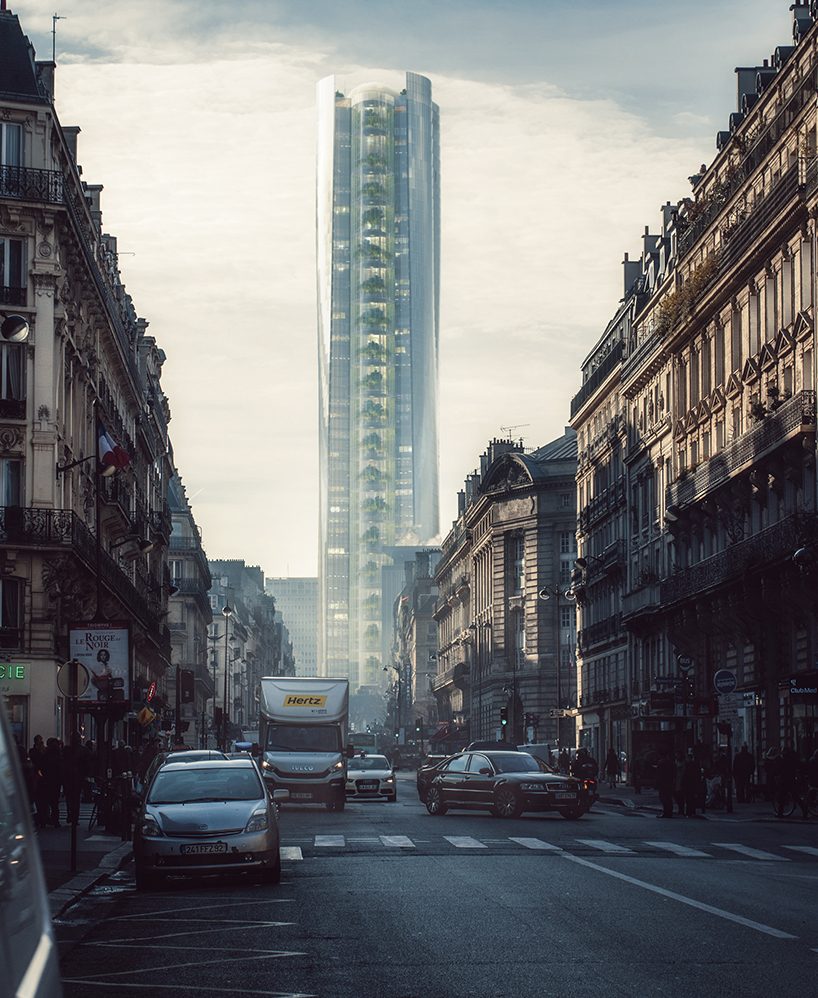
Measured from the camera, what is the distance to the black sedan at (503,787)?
39906 mm

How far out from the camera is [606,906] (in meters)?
17.5

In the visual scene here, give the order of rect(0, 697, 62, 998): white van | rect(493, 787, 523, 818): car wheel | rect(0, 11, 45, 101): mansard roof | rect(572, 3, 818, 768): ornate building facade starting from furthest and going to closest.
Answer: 1. rect(0, 11, 45, 101): mansard roof
2. rect(572, 3, 818, 768): ornate building facade
3. rect(493, 787, 523, 818): car wheel
4. rect(0, 697, 62, 998): white van

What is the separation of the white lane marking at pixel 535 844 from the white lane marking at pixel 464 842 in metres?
0.68

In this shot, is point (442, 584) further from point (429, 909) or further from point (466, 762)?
point (429, 909)

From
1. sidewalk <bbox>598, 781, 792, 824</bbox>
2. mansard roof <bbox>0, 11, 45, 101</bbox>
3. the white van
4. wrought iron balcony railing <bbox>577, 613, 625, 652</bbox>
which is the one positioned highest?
mansard roof <bbox>0, 11, 45, 101</bbox>

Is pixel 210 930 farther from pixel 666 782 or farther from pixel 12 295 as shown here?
pixel 12 295

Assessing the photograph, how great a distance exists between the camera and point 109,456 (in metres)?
41.9

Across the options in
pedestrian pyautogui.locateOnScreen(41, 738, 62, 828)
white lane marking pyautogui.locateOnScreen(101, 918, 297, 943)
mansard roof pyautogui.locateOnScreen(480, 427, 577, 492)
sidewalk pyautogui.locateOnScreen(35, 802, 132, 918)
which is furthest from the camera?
mansard roof pyautogui.locateOnScreen(480, 427, 577, 492)

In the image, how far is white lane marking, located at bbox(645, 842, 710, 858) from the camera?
90.1ft

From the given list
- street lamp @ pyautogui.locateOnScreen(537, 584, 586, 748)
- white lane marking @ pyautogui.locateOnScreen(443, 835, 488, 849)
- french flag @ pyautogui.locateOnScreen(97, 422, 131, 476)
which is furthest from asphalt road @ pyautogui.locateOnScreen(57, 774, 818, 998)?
street lamp @ pyautogui.locateOnScreen(537, 584, 586, 748)

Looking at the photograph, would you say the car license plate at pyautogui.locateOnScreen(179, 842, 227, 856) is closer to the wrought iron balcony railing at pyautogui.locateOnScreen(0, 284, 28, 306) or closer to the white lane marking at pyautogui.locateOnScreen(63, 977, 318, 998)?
the white lane marking at pyautogui.locateOnScreen(63, 977, 318, 998)

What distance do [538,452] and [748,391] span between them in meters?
65.4

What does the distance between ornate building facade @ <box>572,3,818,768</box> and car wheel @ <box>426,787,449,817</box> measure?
7.59 meters

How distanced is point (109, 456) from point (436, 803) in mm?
10891
